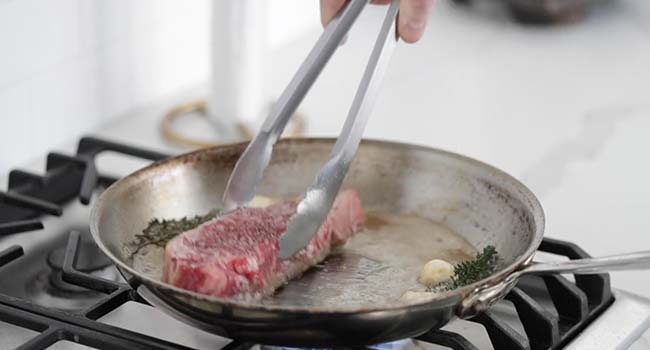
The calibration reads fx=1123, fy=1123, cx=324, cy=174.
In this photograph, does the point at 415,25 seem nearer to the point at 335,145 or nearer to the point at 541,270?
the point at 335,145

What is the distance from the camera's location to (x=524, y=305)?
2.74ft

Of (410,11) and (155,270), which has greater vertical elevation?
(410,11)

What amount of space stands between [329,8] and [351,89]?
472 mm

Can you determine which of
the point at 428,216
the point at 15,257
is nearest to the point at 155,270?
the point at 15,257

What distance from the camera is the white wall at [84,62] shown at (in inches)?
44.4

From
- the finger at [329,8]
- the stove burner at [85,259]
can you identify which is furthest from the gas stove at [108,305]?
the finger at [329,8]

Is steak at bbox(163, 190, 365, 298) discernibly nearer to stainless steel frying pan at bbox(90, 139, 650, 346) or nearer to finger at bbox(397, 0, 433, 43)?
stainless steel frying pan at bbox(90, 139, 650, 346)

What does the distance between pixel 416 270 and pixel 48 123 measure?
0.49 meters

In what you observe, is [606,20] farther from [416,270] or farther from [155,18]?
[416,270]

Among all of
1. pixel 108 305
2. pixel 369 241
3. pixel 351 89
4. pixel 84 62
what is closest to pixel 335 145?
pixel 369 241

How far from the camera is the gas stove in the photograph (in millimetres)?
777

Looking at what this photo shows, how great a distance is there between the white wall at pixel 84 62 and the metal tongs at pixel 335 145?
1.10ft

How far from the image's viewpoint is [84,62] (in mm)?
1223

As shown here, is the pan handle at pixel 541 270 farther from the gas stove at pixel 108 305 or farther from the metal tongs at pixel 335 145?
the metal tongs at pixel 335 145
